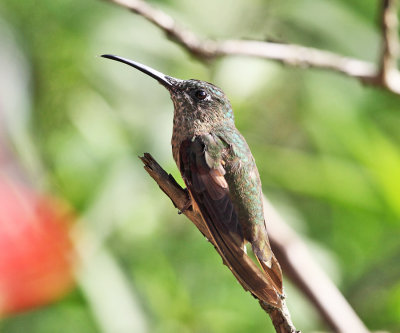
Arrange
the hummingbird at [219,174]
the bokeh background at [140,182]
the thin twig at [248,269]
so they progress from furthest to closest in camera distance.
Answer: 1. the bokeh background at [140,182]
2. the hummingbird at [219,174]
3. the thin twig at [248,269]

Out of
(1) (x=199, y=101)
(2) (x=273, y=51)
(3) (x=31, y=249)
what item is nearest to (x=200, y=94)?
(1) (x=199, y=101)

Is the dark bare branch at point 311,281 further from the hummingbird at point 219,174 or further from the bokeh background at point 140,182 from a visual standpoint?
the hummingbird at point 219,174

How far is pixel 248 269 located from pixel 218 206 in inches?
9.5

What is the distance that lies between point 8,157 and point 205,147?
1154 mm

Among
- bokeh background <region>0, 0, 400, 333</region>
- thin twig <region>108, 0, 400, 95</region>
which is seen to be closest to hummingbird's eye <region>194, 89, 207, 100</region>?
thin twig <region>108, 0, 400, 95</region>

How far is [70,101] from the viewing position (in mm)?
2734

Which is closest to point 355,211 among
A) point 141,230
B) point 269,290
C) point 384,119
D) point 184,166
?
point 384,119

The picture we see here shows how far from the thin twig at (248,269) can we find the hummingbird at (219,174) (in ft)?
0.06

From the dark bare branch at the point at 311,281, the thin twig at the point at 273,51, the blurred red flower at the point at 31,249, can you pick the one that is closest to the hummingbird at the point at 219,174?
the thin twig at the point at 273,51

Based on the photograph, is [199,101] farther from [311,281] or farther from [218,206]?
[311,281]

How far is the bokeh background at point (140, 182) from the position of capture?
8.66 ft

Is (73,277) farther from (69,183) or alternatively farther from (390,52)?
(390,52)

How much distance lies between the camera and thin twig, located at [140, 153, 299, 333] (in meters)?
1.39

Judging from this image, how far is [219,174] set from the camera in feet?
5.86
